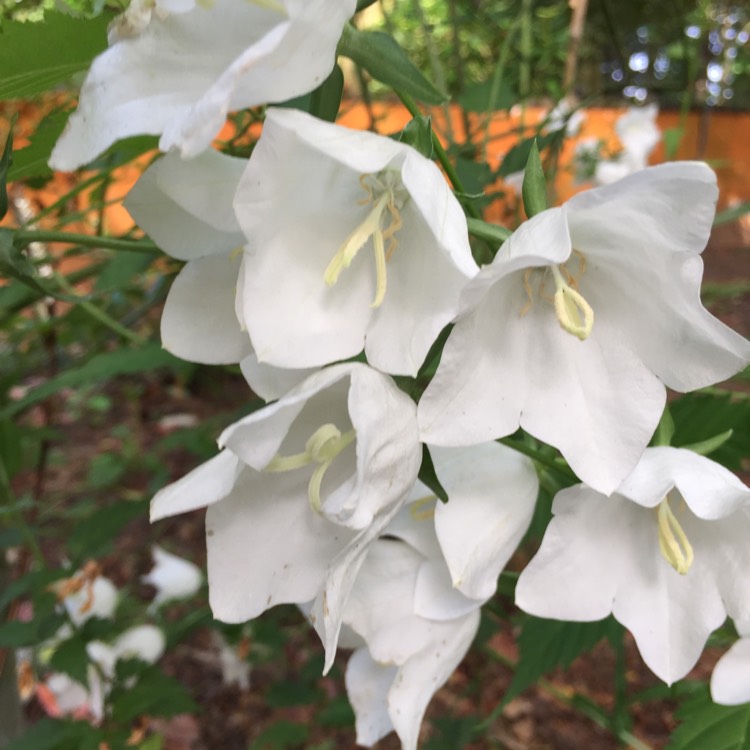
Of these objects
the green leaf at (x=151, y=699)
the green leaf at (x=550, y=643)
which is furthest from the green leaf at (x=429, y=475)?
the green leaf at (x=151, y=699)

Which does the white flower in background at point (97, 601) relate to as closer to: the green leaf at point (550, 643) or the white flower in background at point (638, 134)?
the green leaf at point (550, 643)

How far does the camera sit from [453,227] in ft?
0.94

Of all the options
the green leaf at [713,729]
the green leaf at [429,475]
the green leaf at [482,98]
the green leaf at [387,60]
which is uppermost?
the green leaf at [387,60]

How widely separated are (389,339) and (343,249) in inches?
1.8

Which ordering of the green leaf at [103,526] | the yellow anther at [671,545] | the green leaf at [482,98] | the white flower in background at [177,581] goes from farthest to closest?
the white flower in background at [177,581] < the green leaf at [482,98] < the green leaf at [103,526] < the yellow anther at [671,545]

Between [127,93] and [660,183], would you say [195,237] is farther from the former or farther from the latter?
[660,183]

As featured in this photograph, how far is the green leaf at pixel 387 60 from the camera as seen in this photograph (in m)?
0.31

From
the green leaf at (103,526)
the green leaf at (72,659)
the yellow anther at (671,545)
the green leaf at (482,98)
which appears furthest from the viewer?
the green leaf at (482,98)

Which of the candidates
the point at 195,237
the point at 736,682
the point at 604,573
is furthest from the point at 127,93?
the point at 736,682

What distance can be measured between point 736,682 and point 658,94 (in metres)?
2.76

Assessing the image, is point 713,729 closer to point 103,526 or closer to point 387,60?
point 387,60

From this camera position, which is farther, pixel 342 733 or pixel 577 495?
pixel 342 733

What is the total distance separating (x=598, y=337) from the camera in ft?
1.20

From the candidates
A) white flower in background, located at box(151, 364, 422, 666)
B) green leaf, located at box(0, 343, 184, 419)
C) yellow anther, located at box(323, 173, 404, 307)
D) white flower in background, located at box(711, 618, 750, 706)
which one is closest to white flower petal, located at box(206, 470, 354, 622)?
white flower in background, located at box(151, 364, 422, 666)
